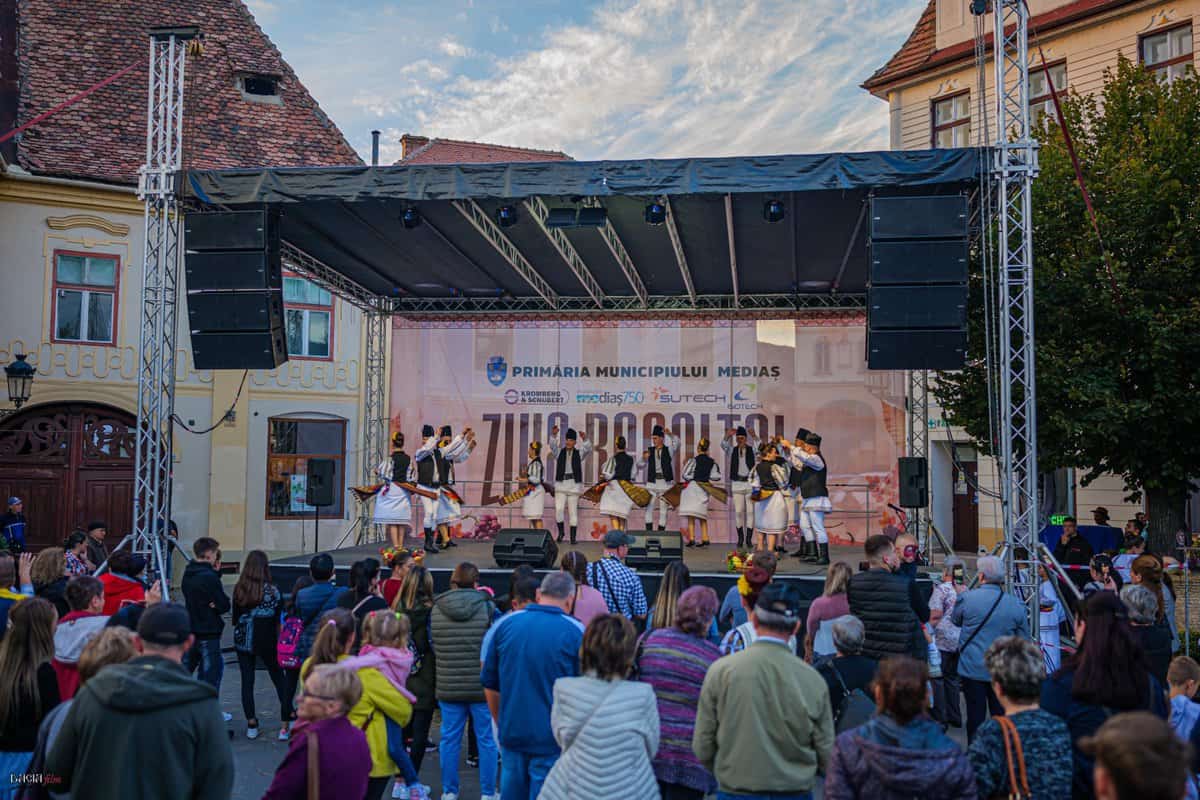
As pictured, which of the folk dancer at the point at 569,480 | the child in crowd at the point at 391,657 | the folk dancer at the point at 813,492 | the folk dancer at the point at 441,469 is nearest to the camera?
the child in crowd at the point at 391,657

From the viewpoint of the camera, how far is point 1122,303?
12.6 meters

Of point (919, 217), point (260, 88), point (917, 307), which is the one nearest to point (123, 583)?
point (917, 307)

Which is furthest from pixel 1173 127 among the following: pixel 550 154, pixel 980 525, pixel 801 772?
pixel 550 154

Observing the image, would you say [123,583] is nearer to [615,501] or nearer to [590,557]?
[590,557]

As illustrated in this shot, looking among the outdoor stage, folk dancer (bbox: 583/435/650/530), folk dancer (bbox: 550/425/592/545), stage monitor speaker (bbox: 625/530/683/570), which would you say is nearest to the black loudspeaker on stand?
the outdoor stage

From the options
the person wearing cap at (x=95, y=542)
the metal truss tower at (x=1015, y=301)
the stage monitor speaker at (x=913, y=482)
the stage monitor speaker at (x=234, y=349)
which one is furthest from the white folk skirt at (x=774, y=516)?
the person wearing cap at (x=95, y=542)

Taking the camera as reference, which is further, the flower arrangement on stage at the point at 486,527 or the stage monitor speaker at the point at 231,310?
the flower arrangement on stage at the point at 486,527

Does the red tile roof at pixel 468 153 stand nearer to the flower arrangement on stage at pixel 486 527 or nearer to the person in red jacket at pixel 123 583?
the flower arrangement on stage at pixel 486 527

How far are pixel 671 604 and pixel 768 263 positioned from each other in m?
9.61

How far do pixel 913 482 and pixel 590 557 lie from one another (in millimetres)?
4444

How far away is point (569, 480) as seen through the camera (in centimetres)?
1483

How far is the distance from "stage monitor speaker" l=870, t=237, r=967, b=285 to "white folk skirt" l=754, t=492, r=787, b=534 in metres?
4.15

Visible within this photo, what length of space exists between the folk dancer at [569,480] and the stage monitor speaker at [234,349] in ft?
18.2

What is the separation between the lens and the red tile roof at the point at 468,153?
96.0ft
